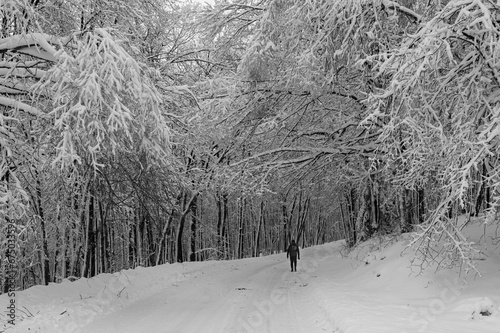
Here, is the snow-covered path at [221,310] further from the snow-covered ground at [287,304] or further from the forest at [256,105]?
the forest at [256,105]

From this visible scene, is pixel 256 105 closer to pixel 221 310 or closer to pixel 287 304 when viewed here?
pixel 287 304

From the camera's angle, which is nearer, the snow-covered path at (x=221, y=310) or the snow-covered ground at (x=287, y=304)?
the snow-covered ground at (x=287, y=304)

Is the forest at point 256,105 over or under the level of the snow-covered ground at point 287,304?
over

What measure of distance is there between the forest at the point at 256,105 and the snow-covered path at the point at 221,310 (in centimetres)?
213

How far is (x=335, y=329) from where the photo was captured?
733cm

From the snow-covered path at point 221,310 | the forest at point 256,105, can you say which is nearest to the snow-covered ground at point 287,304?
the snow-covered path at point 221,310

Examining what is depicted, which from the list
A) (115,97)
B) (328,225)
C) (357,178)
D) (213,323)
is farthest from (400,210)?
(328,225)

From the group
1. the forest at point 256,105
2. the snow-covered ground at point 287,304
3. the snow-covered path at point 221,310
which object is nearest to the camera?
the forest at point 256,105

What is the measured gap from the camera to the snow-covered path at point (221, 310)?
788 cm

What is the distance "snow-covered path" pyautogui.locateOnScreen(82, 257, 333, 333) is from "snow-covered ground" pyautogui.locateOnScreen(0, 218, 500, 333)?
0.02 meters

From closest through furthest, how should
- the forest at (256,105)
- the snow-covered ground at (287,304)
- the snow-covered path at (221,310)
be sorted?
the forest at (256,105), the snow-covered ground at (287,304), the snow-covered path at (221,310)

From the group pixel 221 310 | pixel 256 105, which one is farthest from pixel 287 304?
pixel 256 105

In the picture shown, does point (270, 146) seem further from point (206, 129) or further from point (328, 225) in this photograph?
point (328, 225)

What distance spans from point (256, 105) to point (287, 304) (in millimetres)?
6135
